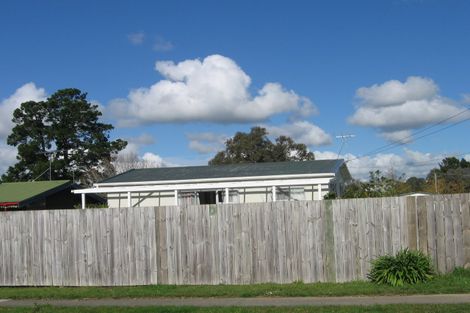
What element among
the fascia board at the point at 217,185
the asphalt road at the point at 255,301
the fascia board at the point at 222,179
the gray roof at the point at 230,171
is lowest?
the asphalt road at the point at 255,301

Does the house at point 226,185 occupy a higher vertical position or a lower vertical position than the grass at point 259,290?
higher

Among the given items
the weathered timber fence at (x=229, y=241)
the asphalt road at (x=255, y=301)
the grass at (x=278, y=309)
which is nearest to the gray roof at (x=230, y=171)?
the weathered timber fence at (x=229, y=241)

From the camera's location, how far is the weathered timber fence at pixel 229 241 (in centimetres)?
1193

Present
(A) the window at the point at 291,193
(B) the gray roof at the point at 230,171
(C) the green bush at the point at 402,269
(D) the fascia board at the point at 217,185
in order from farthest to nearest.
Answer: (B) the gray roof at the point at 230,171, (A) the window at the point at 291,193, (D) the fascia board at the point at 217,185, (C) the green bush at the point at 402,269

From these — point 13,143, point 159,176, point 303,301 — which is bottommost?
point 303,301

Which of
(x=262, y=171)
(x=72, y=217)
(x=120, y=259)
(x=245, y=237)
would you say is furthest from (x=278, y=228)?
(x=262, y=171)

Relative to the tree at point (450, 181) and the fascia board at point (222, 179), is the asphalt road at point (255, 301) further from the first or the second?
the tree at point (450, 181)

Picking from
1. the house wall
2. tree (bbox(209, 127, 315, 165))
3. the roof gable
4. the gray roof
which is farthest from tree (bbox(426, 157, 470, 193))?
the roof gable

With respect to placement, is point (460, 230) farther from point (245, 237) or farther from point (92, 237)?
point (92, 237)

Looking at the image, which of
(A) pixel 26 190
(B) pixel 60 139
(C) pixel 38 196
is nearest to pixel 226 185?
(C) pixel 38 196

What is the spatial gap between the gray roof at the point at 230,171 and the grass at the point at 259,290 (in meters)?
13.0

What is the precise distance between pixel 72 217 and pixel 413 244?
7633 mm

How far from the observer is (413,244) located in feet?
39.1

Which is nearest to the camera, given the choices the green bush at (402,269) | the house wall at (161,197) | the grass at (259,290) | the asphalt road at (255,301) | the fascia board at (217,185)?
the asphalt road at (255,301)
